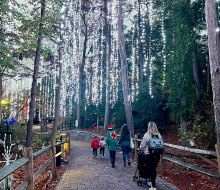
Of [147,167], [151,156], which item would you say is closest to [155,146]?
[151,156]

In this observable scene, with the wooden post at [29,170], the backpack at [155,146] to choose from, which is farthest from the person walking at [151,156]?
the wooden post at [29,170]

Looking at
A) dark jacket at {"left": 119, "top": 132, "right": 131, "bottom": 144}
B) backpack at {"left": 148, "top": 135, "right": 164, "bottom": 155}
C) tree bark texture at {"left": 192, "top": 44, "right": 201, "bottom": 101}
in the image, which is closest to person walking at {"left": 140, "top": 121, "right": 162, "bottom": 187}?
backpack at {"left": 148, "top": 135, "right": 164, "bottom": 155}

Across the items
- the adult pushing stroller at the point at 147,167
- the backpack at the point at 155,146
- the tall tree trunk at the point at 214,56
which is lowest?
the adult pushing stroller at the point at 147,167

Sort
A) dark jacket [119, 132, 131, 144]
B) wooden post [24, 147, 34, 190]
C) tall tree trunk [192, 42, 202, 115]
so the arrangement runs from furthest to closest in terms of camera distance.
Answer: tall tree trunk [192, 42, 202, 115] → dark jacket [119, 132, 131, 144] → wooden post [24, 147, 34, 190]

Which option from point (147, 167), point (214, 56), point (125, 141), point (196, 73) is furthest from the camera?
point (196, 73)

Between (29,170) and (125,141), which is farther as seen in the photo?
(125,141)

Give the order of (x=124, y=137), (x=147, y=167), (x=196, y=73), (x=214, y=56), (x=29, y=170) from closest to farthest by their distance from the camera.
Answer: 1. (x=29, y=170)
2. (x=147, y=167)
3. (x=214, y=56)
4. (x=124, y=137)
5. (x=196, y=73)

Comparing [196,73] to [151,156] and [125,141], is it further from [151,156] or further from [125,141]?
[151,156]

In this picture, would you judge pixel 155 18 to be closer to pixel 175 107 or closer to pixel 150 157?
pixel 175 107

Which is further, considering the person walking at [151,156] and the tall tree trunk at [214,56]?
the tall tree trunk at [214,56]

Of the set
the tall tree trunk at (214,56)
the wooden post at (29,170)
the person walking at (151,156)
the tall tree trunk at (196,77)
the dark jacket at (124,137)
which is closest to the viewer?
the wooden post at (29,170)

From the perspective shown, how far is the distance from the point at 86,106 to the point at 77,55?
7.92 m

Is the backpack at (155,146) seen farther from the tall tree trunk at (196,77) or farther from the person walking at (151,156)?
the tall tree trunk at (196,77)

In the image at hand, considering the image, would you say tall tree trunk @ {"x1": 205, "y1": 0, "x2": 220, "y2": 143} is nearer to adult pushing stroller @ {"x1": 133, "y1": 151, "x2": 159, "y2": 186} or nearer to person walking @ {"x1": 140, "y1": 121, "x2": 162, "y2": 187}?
person walking @ {"x1": 140, "y1": 121, "x2": 162, "y2": 187}
